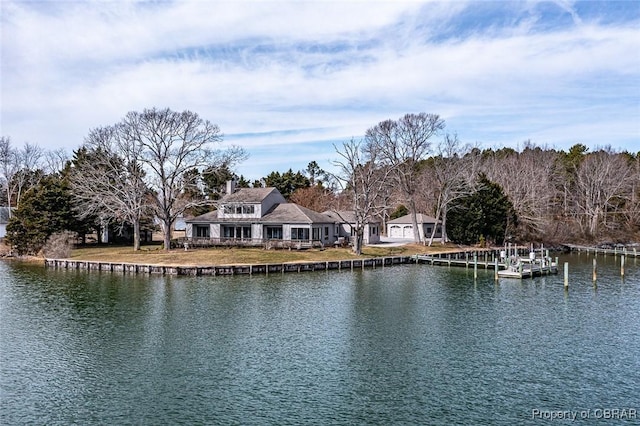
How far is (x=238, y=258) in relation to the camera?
4731 centimetres

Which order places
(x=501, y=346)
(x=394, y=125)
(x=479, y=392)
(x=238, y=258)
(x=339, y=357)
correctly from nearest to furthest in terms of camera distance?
(x=479, y=392), (x=339, y=357), (x=501, y=346), (x=238, y=258), (x=394, y=125)

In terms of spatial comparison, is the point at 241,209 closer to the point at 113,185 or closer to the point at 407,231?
the point at 113,185

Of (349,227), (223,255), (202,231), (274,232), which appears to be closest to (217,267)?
(223,255)

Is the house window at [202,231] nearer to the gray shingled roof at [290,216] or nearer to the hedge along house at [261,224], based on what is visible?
the hedge along house at [261,224]

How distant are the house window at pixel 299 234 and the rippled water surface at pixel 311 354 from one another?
19595 mm

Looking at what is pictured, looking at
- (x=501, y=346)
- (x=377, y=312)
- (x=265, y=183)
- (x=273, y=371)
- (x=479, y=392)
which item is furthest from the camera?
(x=265, y=183)

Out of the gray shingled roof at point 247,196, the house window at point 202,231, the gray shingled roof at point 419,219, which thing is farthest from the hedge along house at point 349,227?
the house window at point 202,231

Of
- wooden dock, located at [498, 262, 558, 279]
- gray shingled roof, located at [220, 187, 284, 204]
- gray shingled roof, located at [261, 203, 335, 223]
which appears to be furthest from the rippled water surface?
gray shingled roof, located at [220, 187, 284, 204]

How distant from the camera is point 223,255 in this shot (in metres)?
48.5

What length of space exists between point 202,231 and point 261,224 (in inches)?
325

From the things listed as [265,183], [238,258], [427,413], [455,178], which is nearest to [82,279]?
[238,258]

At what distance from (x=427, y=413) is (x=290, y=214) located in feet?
144

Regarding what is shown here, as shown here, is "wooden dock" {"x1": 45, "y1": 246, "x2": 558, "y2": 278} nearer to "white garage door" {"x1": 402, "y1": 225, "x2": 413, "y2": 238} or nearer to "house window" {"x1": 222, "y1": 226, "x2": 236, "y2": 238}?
"house window" {"x1": 222, "y1": 226, "x2": 236, "y2": 238}

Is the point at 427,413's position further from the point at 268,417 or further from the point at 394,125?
the point at 394,125
